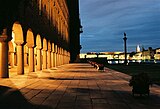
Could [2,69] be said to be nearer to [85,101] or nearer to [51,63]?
[85,101]

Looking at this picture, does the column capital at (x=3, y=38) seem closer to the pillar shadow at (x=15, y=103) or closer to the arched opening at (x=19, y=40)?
the arched opening at (x=19, y=40)

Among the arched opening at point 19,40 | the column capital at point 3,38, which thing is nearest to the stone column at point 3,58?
the column capital at point 3,38

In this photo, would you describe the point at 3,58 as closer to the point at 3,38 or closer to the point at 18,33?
the point at 3,38

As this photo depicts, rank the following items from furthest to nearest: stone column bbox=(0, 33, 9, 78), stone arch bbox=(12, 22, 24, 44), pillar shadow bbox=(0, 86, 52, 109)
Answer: stone arch bbox=(12, 22, 24, 44) < stone column bbox=(0, 33, 9, 78) < pillar shadow bbox=(0, 86, 52, 109)

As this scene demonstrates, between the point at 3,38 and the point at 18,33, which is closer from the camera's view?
the point at 3,38

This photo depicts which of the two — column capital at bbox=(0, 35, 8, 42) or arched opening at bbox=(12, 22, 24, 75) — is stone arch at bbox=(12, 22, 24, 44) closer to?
arched opening at bbox=(12, 22, 24, 75)

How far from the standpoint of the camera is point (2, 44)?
1991cm

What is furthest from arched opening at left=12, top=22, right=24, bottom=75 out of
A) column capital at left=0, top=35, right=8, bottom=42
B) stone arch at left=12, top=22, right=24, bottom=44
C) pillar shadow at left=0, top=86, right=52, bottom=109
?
pillar shadow at left=0, top=86, right=52, bottom=109

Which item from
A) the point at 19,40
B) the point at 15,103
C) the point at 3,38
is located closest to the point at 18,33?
the point at 19,40

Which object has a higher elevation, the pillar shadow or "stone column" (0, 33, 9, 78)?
"stone column" (0, 33, 9, 78)

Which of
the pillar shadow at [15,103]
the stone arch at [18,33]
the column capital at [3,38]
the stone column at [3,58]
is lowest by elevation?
the pillar shadow at [15,103]

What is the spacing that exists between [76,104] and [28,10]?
1683cm

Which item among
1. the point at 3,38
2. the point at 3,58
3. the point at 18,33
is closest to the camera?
the point at 3,38

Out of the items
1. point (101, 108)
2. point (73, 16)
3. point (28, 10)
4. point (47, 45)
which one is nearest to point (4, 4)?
point (101, 108)
